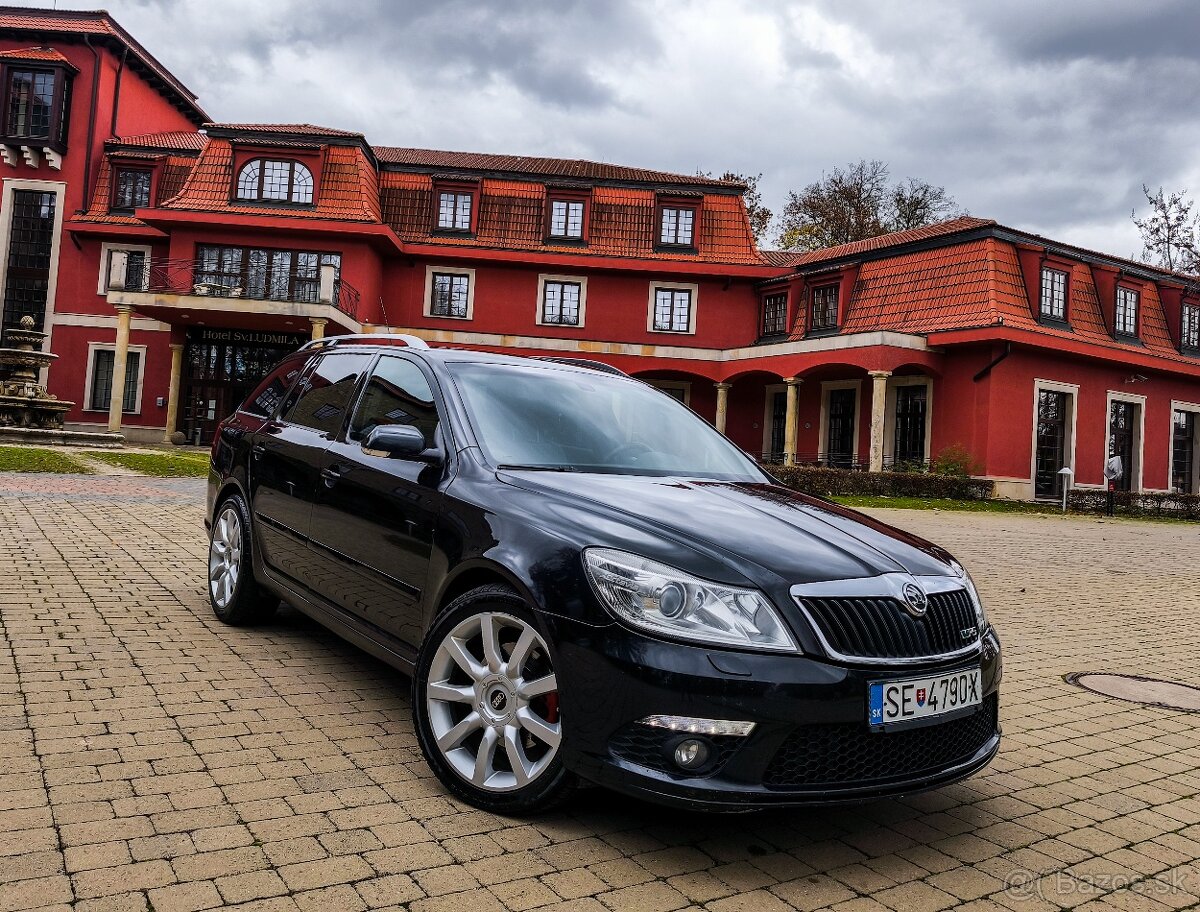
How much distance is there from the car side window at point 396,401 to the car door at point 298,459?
0.20m

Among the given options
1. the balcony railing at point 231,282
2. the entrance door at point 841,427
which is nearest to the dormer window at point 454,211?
the balcony railing at point 231,282

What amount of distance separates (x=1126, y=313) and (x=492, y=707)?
31808 millimetres

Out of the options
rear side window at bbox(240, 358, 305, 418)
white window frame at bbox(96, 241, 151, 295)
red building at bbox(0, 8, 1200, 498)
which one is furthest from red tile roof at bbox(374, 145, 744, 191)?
rear side window at bbox(240, 358, 305, 418)

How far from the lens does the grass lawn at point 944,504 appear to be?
804 inches

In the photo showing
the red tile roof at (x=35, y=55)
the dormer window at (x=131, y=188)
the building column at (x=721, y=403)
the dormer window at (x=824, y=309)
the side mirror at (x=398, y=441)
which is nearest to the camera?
the side mirror at (x=398, y=441)

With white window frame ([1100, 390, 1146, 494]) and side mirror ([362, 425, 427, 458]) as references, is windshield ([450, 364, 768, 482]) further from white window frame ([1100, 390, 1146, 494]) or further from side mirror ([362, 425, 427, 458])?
white window frame ([1100, 390, 1146, 494])

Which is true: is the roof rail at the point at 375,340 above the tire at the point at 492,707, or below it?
above

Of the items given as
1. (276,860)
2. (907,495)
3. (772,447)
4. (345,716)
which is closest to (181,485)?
(345,716)

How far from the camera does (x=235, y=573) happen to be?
5523mm

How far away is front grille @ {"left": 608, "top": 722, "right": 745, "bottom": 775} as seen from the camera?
2.68 m

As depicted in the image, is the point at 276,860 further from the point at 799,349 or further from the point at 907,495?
the point at 799,349

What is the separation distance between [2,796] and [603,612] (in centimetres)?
206

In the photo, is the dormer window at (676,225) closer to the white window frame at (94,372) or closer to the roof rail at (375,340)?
the white window frame at (94,372)

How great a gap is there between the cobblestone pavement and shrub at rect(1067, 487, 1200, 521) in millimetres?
21733
